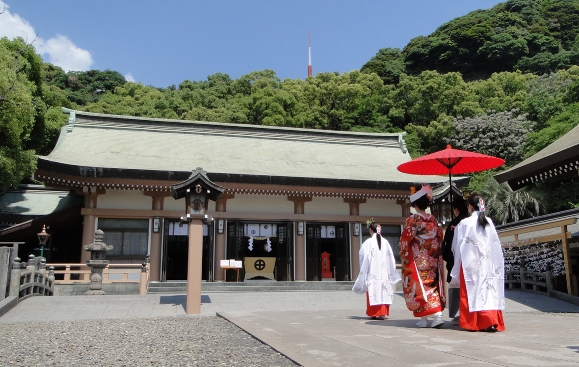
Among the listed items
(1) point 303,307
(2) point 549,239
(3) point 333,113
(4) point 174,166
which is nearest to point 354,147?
(4) point 174,166

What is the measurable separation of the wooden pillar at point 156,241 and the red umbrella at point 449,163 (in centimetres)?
1051

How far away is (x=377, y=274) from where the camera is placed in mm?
7543

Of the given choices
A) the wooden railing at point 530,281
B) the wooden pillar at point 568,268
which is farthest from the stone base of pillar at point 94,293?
the wooden pillar at point 568,268

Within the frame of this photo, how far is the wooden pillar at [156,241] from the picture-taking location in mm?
15812

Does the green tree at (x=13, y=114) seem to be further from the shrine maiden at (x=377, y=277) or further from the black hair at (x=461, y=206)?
the black hair at (x=461, y=206)

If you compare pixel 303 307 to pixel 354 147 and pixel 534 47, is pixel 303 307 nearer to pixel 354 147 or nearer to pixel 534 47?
pixel 354 147

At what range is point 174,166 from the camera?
1706 cm

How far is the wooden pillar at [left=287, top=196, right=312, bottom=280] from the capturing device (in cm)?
1716

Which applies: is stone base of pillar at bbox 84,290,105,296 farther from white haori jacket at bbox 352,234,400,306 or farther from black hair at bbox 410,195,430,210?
black hair at bbox 410,195,430,210

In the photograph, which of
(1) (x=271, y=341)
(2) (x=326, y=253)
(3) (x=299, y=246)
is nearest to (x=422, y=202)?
(1) (x=271, y=341)

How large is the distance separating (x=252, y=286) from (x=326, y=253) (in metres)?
4.23

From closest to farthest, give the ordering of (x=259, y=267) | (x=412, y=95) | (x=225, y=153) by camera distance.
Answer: (x=259, y=267) < (x=225, y=153) < (x=412, y=95)

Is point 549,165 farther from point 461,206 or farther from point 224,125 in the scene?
point 224,125

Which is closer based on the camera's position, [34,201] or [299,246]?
[299,246]
